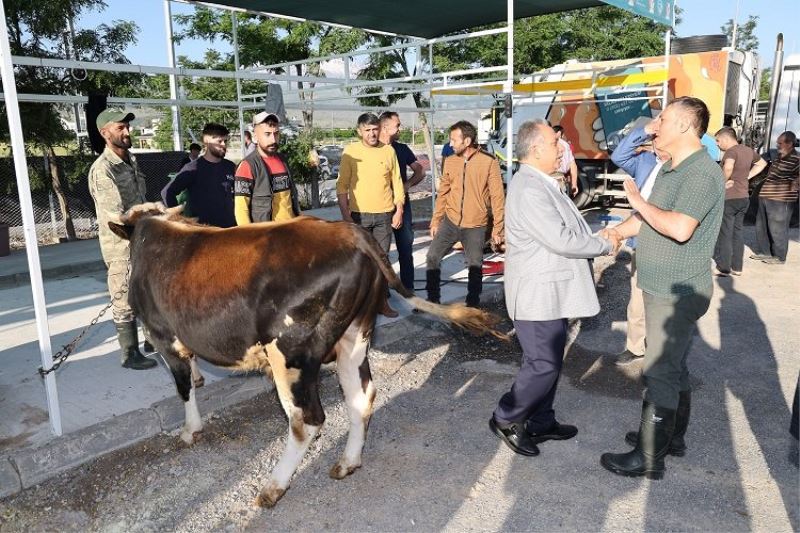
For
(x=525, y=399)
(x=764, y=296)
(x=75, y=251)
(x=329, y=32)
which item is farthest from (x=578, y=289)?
(x=329, y=32)

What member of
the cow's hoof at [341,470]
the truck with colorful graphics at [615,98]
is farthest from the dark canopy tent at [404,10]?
the cow's hoof at [341,470]

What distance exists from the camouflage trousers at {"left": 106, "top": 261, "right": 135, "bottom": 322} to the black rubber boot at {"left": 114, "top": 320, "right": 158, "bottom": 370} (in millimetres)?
105

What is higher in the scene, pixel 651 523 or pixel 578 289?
pixel 578 289

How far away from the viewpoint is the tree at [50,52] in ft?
28.1

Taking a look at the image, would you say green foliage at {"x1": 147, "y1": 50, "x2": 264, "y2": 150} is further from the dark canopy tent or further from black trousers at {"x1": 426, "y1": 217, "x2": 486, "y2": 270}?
black trousers at {"x1": 426, "y1": 217, "x2": 486, "y2": 270}

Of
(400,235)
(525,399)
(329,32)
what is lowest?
(525,399)

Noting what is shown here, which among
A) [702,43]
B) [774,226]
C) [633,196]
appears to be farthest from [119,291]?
[702,43]

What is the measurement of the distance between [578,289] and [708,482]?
1.20 metres

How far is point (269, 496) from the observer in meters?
2.97

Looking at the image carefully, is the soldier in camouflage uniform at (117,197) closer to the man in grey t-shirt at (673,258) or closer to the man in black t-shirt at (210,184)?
the man in black t-shirt at (210,184)

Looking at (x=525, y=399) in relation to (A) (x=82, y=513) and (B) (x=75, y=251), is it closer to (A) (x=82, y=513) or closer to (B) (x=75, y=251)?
(A) (x=82, y=513)

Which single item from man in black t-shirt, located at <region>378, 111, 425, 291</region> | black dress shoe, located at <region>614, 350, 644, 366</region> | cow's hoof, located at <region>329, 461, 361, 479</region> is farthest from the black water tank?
cow's hoof, located at <region>329, 461, 361, 479</region>

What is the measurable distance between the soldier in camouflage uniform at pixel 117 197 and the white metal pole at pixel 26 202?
91 cm

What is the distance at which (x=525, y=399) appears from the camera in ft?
11.0
